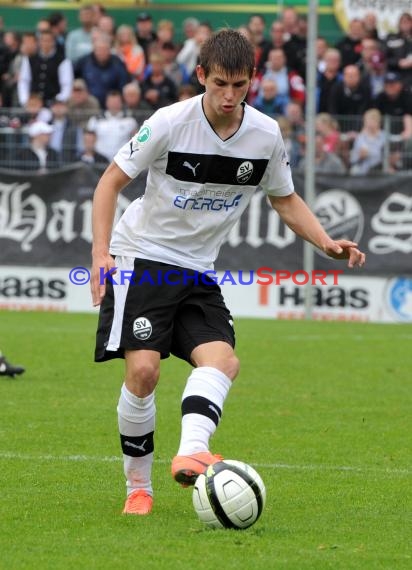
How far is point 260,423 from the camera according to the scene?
9.36 meters

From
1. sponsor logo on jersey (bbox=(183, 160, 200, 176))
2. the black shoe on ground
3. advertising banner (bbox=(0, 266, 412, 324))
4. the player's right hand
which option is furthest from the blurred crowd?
the player's right hand

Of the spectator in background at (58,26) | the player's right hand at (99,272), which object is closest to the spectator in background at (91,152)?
the spectator in background at (58,26)

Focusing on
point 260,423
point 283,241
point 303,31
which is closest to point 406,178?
point 283,241

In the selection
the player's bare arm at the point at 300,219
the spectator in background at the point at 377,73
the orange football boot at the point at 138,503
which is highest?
the player's bare arm at the point at 300,219

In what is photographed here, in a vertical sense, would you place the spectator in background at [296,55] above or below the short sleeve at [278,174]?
below

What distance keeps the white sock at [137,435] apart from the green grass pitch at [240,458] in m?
0.17

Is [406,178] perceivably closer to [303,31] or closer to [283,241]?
[283,241]

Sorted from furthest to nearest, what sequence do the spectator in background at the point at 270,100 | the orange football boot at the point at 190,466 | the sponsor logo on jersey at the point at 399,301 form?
the spectator in background at the point at 270,100
the sponsor logo on jersey at the point at 399,301
the orange football boot at the point at 190,466

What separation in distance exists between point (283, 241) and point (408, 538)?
1277 cm

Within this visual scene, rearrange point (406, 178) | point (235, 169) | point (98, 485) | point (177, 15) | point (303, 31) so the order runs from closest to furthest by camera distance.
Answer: point (235, 169), point (98, 485), point (406, 178), point (303, 31), point (177, 15)

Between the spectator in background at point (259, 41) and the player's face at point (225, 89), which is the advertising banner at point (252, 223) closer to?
the spectator in background at point (259, 41)

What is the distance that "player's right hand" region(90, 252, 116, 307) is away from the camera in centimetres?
559

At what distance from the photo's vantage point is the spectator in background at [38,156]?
1861 centimetres

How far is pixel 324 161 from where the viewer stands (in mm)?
18406
